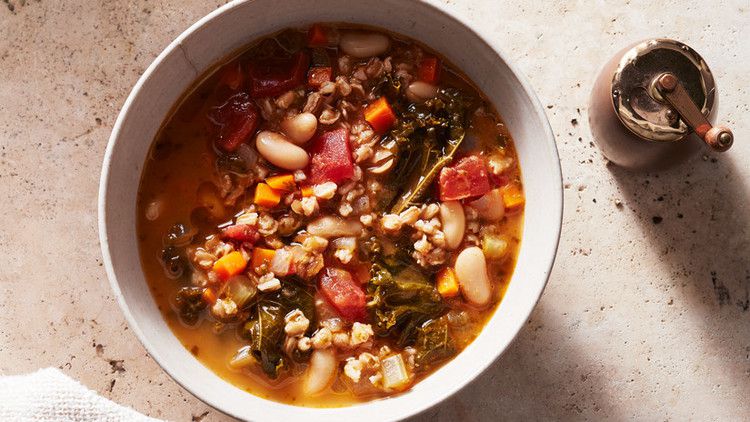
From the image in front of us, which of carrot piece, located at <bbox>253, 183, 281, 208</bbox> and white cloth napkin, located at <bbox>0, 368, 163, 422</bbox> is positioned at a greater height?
carrot piece, located at <bbox>253, 183, 281, 208</bbox>

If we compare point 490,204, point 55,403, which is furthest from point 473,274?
point 55,403

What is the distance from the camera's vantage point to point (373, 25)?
3.03 metres

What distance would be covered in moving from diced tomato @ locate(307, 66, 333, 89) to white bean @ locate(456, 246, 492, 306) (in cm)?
79

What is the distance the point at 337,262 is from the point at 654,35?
1.62m

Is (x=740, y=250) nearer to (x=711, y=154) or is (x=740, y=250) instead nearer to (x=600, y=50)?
(x=711, y=154)

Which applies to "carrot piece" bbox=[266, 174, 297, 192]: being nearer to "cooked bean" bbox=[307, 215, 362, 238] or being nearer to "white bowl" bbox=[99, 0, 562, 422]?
"cooked bean" bbox=[307, 215, 362, 238]

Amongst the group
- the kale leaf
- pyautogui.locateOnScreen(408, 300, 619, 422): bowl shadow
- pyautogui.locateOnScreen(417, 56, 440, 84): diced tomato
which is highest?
pyautogui.locateOnScreen(417, 56, 440, 84): diced tomato

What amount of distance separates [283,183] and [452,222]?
0.61 m

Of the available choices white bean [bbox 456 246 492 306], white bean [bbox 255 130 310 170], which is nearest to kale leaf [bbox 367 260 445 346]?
white bean [bbox 456 246 492 306]

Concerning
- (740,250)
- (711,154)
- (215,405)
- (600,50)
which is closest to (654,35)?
(600,50)

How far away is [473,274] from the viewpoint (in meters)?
2.92

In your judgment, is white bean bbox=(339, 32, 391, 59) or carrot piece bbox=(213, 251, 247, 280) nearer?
carrot piece bbox=(213, 251, 247, 280)

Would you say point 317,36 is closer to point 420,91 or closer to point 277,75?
point 277,75

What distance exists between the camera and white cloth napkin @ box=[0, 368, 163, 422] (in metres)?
3.07
